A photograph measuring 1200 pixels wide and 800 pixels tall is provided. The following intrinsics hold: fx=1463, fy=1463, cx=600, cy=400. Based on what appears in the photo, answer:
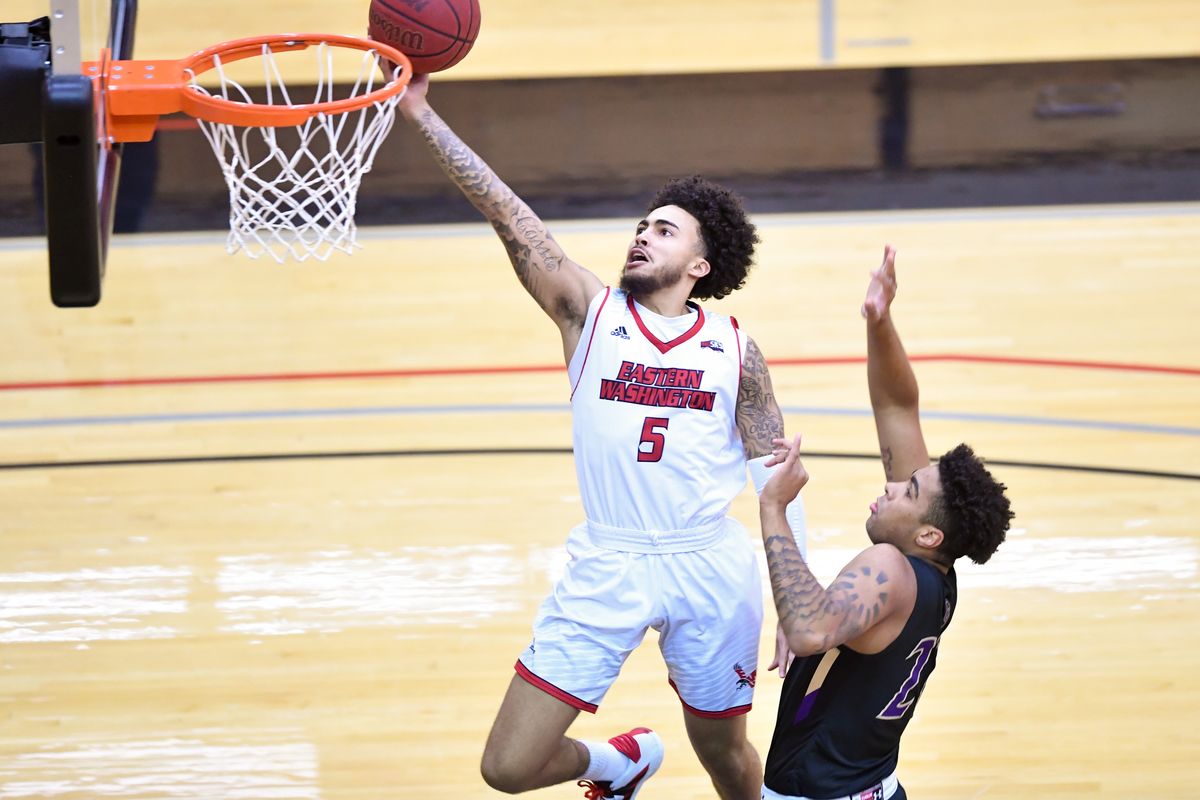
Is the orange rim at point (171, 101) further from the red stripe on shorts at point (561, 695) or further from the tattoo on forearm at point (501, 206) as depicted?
the red stripe on shorts at point (561, 695)

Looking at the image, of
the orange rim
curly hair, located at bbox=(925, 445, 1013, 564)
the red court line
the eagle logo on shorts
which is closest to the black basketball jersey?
curly hair, located at bbox=(925, 445, 1013, 564)

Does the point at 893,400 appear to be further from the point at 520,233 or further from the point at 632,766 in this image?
the point at 632,766

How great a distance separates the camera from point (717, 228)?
423 centimetres

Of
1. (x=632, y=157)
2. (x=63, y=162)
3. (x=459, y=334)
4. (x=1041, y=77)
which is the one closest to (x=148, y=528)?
(x=459, y=334)

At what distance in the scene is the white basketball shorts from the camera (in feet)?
12.9

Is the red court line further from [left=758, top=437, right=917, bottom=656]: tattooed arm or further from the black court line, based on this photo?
[left=758, top=437, right=917, bottom=656]: tattooed arm

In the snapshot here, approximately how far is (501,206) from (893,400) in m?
1.23

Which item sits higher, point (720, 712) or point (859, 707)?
point (859, 707)

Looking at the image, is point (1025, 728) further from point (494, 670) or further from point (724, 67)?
point (724, 67)

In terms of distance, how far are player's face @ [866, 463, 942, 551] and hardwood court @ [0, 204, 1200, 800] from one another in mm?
1515

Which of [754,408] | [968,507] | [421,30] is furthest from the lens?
[421,30]

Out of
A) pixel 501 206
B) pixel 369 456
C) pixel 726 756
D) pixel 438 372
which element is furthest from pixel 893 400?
pixel 438 372

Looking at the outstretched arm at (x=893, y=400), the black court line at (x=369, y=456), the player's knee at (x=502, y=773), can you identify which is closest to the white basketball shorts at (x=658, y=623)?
the player's knee at (x=502, y=773)

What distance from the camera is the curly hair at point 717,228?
4.24 metres
